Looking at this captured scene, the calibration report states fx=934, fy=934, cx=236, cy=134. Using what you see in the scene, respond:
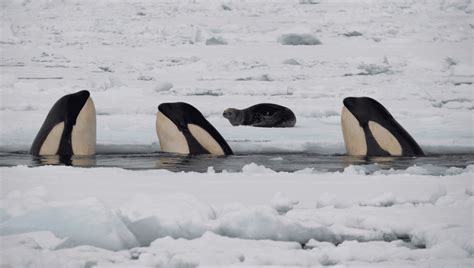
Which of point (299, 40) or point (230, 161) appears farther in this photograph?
point (299, 40)

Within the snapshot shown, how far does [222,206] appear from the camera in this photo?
509 cm

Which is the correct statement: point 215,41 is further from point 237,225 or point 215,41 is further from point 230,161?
point 237,225

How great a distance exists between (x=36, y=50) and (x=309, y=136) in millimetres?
13354

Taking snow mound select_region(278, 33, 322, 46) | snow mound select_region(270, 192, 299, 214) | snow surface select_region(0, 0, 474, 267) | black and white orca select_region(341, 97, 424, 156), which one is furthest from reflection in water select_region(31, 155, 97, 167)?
snow mound select_region(278, 33, 322, 46)

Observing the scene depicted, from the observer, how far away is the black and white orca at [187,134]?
936 cm

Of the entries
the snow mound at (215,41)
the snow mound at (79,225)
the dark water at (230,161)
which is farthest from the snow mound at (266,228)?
the snow mound at (215,41)

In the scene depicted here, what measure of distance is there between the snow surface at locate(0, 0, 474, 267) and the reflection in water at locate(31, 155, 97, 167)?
0.98m

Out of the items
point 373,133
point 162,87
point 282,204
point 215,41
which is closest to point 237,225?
point 282,204

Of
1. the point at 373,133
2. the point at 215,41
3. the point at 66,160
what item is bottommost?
the point at 66,160

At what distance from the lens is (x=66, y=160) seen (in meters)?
8.62

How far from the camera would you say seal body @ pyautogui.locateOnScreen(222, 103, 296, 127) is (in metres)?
12.5

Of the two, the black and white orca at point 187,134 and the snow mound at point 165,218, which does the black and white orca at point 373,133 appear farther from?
the snow mound at point 165,218

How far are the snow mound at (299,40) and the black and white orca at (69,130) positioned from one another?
15918 mm

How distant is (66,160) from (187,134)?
1.36m
